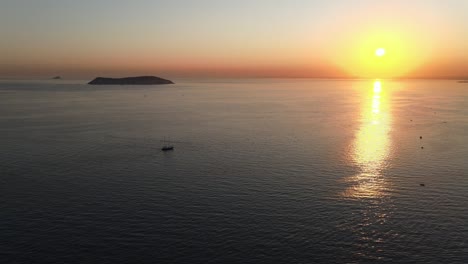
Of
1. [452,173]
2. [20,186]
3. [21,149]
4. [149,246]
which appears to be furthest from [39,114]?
[452,173]

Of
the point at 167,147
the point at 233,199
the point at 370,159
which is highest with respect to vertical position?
the point at 167,147

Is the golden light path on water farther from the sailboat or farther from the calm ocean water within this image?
the sailboat

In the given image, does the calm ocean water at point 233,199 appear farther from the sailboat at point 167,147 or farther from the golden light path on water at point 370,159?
the sailboat at point 167,147

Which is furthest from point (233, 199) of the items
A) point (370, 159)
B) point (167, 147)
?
point (370, 159)

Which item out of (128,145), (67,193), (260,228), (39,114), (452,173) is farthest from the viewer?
(39,114)

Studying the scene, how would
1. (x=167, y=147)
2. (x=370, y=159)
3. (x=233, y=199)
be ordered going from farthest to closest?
1. (x=167, y=147)
2. (x=370, y=159)
3. (x=233, y=199)

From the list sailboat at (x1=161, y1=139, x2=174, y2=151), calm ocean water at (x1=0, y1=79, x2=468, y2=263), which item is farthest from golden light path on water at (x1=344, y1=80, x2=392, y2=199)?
sailboat at (x1=161, y1=139, x2=174, y2=151)

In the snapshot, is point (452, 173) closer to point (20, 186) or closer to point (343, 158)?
point (343, 158)

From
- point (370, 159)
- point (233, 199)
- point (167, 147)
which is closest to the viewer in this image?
point (233, 199)

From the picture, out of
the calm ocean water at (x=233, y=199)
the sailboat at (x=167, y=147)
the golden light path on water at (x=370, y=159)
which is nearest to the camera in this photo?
the calm ocean water at (x=233, y=199)

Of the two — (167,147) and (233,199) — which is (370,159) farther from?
(167,147)

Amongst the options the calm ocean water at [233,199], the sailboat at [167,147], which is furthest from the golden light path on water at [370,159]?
the sailboat at [167,147]
